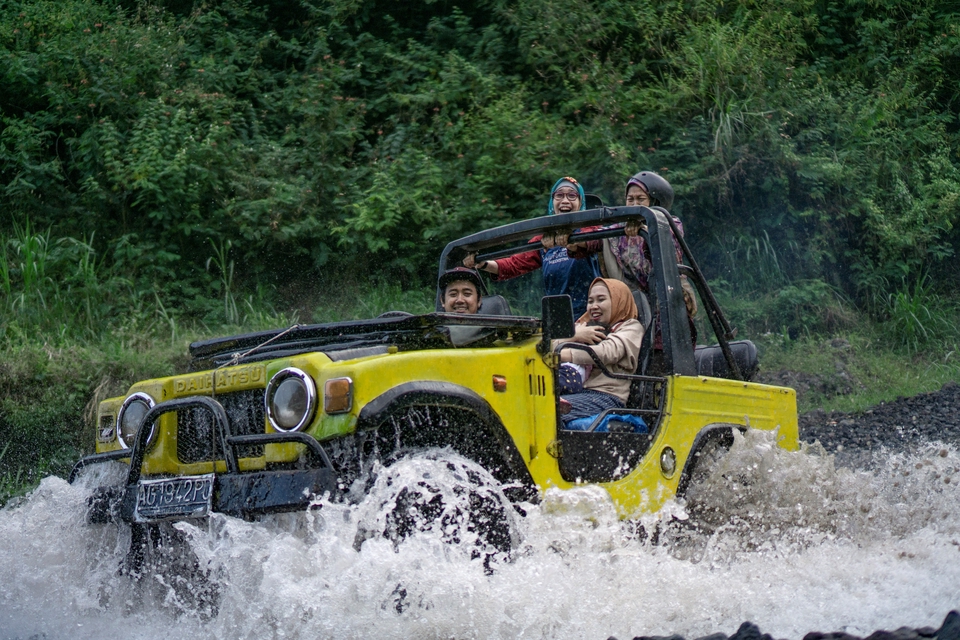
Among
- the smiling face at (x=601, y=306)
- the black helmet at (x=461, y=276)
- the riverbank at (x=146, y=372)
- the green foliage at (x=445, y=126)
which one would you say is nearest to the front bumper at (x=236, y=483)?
the black helmet at (x=461, y=276)

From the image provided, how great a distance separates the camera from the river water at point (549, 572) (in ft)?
11.7

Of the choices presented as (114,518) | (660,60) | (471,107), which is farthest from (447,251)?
(660,60)

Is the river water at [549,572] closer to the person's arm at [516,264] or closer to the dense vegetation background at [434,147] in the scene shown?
the person's arm at [516,264]

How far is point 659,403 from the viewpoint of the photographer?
4.91 meters

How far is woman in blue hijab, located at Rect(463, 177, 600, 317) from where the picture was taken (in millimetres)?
5695

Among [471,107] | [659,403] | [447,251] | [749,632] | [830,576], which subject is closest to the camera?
[749,632]

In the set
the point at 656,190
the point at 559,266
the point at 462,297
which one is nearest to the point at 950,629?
the point at 462,297

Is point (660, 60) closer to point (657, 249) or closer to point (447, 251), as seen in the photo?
point (447, 251)

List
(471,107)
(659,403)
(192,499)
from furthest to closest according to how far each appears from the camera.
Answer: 1. (471,107)
2. (659,403)
3. (192,499)

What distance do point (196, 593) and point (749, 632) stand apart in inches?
81.1

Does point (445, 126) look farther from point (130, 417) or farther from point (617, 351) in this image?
point (130, 417)

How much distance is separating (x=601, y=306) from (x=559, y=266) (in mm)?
633

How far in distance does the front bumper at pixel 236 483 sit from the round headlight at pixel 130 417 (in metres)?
0.36

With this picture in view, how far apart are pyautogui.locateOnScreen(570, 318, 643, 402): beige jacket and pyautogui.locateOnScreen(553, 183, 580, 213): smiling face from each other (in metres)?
1.22
